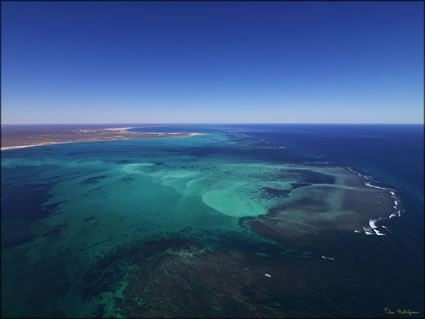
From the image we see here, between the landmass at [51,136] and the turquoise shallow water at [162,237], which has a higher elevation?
the landmass at [51,136]

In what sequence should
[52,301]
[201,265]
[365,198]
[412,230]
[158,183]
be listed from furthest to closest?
[158,183]
[365,198]
[412,230]
[201,265]
[52,301]

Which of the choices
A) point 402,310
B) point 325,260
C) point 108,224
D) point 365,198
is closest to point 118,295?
point 108,224

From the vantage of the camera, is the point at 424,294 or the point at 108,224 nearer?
the point at 424,294

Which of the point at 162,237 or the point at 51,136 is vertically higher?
the point at 51,136

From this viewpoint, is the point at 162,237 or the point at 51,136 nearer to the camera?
the point at 162,237

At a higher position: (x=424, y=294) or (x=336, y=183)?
(x=336, y=183)

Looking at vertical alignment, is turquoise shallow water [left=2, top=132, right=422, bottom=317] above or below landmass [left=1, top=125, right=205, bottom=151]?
below

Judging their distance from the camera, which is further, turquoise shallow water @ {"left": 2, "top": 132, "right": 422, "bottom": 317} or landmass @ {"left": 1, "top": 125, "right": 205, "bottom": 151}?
landmass @ {"left": 1, "top": 125, "right": 205, "bottom": 151}

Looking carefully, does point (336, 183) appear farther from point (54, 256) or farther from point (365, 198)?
point (54, 256)
